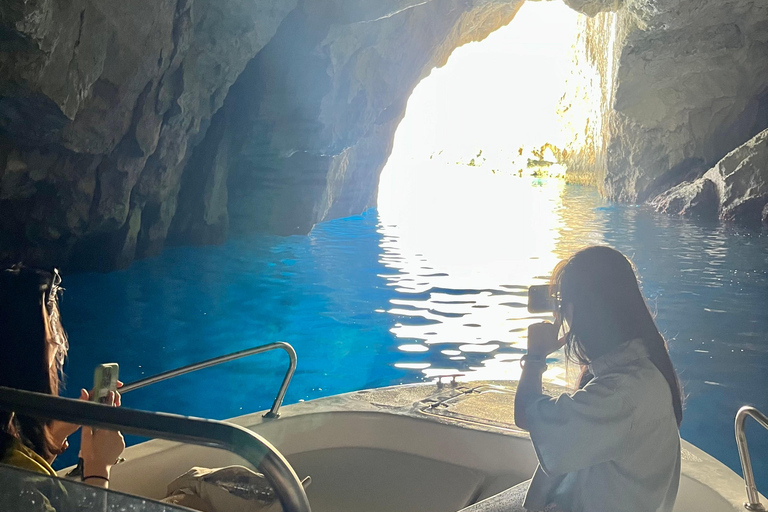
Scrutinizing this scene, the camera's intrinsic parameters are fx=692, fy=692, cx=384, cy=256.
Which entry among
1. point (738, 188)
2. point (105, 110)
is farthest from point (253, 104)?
point (738, 188)

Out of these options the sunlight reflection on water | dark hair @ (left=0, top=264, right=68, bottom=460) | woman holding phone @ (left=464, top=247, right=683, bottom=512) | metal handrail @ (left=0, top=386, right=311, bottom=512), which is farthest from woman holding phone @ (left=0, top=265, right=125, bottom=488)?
the sunlight reflection on water

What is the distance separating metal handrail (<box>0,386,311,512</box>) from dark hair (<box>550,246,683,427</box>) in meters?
0.96

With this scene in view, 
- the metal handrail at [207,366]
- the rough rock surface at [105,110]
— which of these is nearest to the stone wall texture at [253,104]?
the rough rock surface at [105,110]

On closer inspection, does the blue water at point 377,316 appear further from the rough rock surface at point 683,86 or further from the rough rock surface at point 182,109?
the rough rock surface at point 683,86

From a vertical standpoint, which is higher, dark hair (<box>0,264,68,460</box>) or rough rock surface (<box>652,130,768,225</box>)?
dark hair (<box>0,264,68,460</box>)

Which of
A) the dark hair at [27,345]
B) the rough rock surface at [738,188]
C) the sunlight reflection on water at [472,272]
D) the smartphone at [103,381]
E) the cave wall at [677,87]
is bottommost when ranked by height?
the sunlight reflection on water at [472,272]

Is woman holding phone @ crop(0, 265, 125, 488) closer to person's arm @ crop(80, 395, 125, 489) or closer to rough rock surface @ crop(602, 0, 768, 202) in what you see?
person's arm @ crop(80, 395, 125, 489)

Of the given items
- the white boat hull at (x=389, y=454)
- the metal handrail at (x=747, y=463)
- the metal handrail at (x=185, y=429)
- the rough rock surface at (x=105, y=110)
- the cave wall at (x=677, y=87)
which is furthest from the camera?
the cave wall at (x=677, y=87)

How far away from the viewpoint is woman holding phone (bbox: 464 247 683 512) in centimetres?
167

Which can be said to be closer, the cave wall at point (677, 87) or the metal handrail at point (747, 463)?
the metal handrail at point (747, 463)

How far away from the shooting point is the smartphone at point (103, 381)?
185cm

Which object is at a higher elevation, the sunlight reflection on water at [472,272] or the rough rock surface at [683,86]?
the rough rock surface at [683,86]

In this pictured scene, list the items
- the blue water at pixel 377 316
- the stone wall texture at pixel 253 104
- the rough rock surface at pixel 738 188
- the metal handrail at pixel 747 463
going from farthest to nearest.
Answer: the rough rock surface at pixel 738 188, the stone wall texture at pixel 253 104, the blue water at pixel 377 316, the metal handrail at pixel 747 463

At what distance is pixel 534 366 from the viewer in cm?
180
